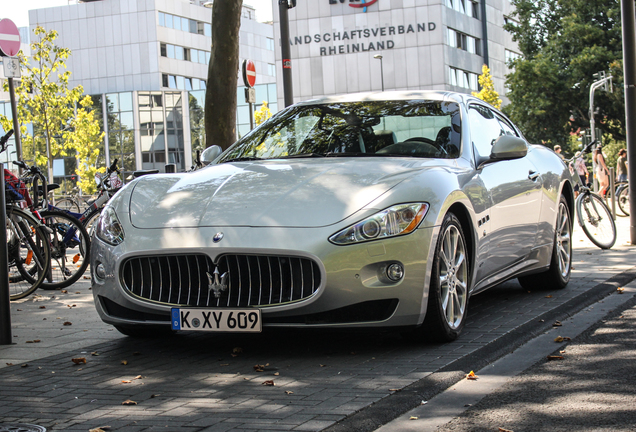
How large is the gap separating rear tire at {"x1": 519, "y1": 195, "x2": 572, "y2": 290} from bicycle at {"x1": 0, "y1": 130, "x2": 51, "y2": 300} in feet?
14.7

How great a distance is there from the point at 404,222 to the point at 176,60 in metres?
71.4

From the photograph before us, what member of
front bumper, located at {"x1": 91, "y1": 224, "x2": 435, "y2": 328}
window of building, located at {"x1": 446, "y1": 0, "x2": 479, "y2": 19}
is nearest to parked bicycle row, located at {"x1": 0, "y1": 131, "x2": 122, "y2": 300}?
front bumper, located at {"x1": 91, "y1": 224, "x2": 435, "y2": 328}

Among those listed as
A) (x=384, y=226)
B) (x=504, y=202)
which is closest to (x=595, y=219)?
(x=504, y=202)

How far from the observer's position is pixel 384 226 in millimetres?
4773

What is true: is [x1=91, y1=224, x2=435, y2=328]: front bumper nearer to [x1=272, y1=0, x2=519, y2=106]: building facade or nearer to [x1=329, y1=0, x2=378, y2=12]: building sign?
[x1=272, y1=0, x2=519, y2=106]: building facade

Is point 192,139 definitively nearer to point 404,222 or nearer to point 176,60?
point 176,60

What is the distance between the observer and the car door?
6.07 m

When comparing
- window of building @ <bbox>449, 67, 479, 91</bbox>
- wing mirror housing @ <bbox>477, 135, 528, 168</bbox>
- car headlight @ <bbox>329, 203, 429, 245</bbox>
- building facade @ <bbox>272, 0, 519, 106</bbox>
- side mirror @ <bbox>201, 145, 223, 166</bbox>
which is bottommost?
car headlight @ <bbox>329, 203, 429, 245</bbox>

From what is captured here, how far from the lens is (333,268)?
15.2ft

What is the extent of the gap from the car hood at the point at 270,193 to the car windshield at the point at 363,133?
33 cm

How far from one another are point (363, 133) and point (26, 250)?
12.5 feet

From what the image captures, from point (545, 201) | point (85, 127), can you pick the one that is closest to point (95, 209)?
point (545, 201)


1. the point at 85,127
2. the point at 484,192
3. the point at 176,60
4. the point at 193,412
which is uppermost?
the point at 176,60

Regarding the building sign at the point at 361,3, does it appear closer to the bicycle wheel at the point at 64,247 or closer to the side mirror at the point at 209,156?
the bicycle wheel at the point at 64,247
